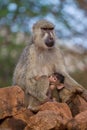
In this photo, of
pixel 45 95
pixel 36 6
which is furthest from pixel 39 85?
pixel 36 6

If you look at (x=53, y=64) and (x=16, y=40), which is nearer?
(x=53, y=64)

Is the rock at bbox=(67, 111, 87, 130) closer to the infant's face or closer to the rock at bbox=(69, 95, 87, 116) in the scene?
the rock at bbox=(69, 95, 87, 116)

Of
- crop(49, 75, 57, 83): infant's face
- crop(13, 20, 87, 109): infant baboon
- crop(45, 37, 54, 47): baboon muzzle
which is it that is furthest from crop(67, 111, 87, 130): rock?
crop(45, 37, 54, 47): baboon muzzle

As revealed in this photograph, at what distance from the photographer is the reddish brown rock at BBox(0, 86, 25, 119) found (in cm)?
843

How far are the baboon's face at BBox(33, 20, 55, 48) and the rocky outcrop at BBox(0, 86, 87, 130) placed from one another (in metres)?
1.48

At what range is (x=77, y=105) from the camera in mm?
9281

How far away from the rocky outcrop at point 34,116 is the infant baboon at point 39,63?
0.95m

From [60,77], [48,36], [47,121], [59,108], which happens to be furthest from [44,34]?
[47,121]

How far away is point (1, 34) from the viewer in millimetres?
21953

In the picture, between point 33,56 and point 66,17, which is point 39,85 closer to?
point 33,56

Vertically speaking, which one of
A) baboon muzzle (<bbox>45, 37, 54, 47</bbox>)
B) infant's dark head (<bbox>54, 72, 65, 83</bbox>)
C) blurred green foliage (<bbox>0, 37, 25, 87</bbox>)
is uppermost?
baboon muzzle (<bbox>45, 37, 54, 47</bbox>)

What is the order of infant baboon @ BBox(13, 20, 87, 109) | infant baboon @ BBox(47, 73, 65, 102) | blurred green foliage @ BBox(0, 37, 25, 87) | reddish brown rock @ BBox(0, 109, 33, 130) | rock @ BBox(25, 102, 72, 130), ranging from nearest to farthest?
rock @ BBox(25, 102, 72, 130), reddish brown rock @ BBox(0, 109, 33, 130), infant baboon @ BBox(47, 73, 65, 102), infant baboon @ BBox(13, 20, 87, 109), blurred green foliage @ BBox(0, 37, 25, 87)

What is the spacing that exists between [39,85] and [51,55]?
880mm

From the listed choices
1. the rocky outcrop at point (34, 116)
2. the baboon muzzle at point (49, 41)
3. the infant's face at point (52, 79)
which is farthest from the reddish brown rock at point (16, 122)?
the baboon muzzle at point (49, 41)
